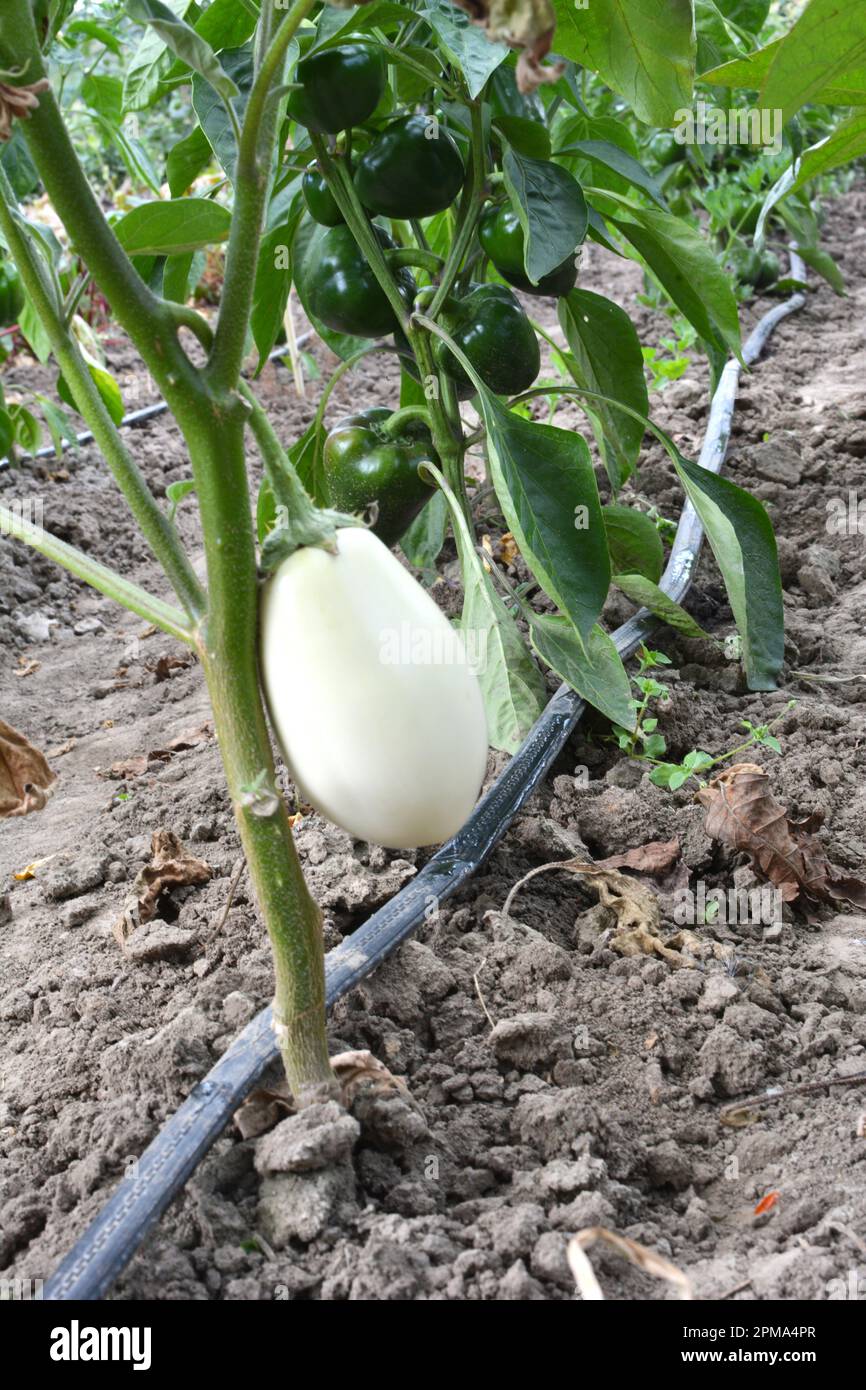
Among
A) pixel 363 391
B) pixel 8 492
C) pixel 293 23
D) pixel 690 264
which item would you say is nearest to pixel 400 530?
pixel 690 264

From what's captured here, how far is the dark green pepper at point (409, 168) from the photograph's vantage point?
1.25m

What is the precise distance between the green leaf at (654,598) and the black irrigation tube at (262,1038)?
132mm

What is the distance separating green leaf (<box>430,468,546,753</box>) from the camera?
1.23 m

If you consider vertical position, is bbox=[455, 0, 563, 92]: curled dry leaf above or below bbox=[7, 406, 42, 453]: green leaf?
above

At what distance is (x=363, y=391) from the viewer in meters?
3.64

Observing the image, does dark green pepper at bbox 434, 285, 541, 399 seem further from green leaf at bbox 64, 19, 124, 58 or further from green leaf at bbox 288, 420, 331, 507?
green leaf at bbox 64, 19, 124, 58

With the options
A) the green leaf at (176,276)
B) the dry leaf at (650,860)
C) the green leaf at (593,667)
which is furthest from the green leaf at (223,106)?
the dry leaf at (650,860)

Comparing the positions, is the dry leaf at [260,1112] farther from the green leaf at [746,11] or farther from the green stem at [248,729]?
the green leaf at [746,11]

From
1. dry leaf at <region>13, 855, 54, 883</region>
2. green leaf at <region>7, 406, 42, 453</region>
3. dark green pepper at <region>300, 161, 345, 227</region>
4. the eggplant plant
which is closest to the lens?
the eggplant plant

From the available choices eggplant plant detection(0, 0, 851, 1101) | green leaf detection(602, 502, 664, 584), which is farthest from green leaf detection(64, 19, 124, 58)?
green leaf detection(602, 502, 664, 584)

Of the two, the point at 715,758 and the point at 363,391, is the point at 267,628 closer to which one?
the point at 715,758

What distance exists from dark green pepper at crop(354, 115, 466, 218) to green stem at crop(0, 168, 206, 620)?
1.84ft

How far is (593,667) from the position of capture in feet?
4.34

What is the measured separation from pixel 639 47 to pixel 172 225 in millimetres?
612
